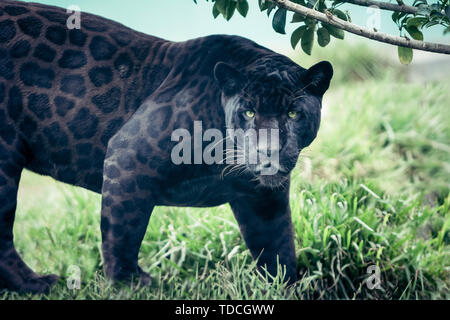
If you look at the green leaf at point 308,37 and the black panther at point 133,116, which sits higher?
the green leaf at point 308,37

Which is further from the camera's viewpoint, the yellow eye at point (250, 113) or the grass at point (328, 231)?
the grass at point (328, 231)

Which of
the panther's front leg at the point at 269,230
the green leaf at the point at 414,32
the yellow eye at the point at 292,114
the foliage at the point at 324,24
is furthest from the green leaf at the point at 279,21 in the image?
the panther's front leg at the point at 269,230


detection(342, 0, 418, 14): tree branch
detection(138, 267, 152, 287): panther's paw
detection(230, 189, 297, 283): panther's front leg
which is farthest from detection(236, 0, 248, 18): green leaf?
detection(138, 267, 152, 287): panther's paw

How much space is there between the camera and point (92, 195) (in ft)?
11.4

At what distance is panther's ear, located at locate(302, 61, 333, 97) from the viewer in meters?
2.12

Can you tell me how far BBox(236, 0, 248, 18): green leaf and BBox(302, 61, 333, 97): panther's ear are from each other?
0.40 metres

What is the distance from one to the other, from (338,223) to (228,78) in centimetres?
110

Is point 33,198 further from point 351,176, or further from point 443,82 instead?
point 443,82

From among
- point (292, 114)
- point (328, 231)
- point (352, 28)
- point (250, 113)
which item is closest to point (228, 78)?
point (250, 113)

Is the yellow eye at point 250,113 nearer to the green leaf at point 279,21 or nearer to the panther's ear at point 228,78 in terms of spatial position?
the panther's ear at point 228,78

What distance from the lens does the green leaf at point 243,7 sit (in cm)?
227

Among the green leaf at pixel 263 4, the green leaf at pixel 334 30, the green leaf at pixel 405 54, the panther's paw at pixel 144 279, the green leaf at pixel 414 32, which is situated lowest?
the panther's paw at pixel 144 279

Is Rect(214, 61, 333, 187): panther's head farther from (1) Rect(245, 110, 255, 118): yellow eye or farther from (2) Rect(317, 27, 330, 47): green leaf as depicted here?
(2) Rect(317, 27, 330, 47): green leaf
